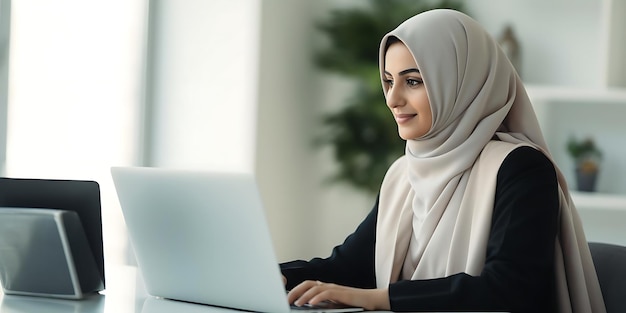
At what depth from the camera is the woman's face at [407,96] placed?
1.92 meters

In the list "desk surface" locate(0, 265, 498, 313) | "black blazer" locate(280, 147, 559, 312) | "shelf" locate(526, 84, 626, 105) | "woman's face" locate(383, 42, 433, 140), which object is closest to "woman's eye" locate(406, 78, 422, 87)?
"woman's face" locate(383, 42, 433, 140)

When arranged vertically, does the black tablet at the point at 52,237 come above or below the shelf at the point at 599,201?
above

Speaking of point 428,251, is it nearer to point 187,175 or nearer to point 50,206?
point 187,175

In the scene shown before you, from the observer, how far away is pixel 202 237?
58.4 inches

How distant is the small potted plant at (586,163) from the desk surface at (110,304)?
2731 millimetres

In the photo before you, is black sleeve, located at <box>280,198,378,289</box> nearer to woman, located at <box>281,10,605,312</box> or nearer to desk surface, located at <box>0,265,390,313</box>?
woman, located at <box>281,10,605,312</box>

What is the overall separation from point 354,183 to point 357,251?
275cm

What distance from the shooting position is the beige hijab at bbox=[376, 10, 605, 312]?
1.81 meters

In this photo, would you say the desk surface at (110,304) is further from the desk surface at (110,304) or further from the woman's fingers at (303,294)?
the woman's fingers at (303,294)

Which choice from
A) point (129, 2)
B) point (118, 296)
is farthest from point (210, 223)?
point (129, 2)

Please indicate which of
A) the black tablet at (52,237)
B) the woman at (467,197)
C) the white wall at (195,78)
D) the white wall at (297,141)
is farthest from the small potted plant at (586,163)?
the black tablet at (52,237)

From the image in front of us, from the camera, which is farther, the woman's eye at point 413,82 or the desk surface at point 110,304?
the woman's eye at point 413,82

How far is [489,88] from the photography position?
1.94 m

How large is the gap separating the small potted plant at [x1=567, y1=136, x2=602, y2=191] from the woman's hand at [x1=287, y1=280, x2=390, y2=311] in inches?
107
